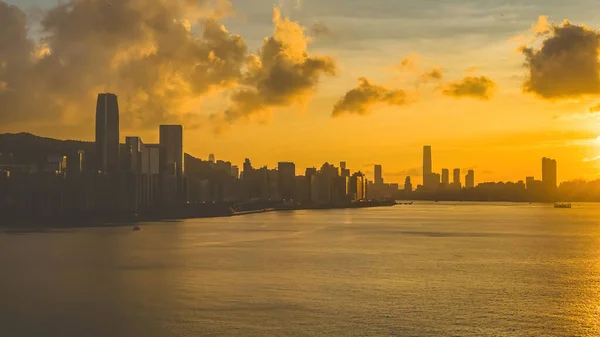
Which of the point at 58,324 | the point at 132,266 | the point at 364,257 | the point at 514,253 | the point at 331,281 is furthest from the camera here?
the point at 514,253

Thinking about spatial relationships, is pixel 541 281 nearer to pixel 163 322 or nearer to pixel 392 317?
pixel 392 317

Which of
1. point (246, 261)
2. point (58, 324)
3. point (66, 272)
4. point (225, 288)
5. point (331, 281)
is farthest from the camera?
point (246, 261)

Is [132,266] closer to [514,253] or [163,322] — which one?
[163,322]

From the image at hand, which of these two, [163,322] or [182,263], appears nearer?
[163,322]

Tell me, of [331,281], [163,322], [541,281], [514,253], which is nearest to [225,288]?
[331,281]

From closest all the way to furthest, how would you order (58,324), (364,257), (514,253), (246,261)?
(58,324), (246,261), (364,257), (514,253)

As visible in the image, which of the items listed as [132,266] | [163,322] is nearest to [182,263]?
[132,266]
